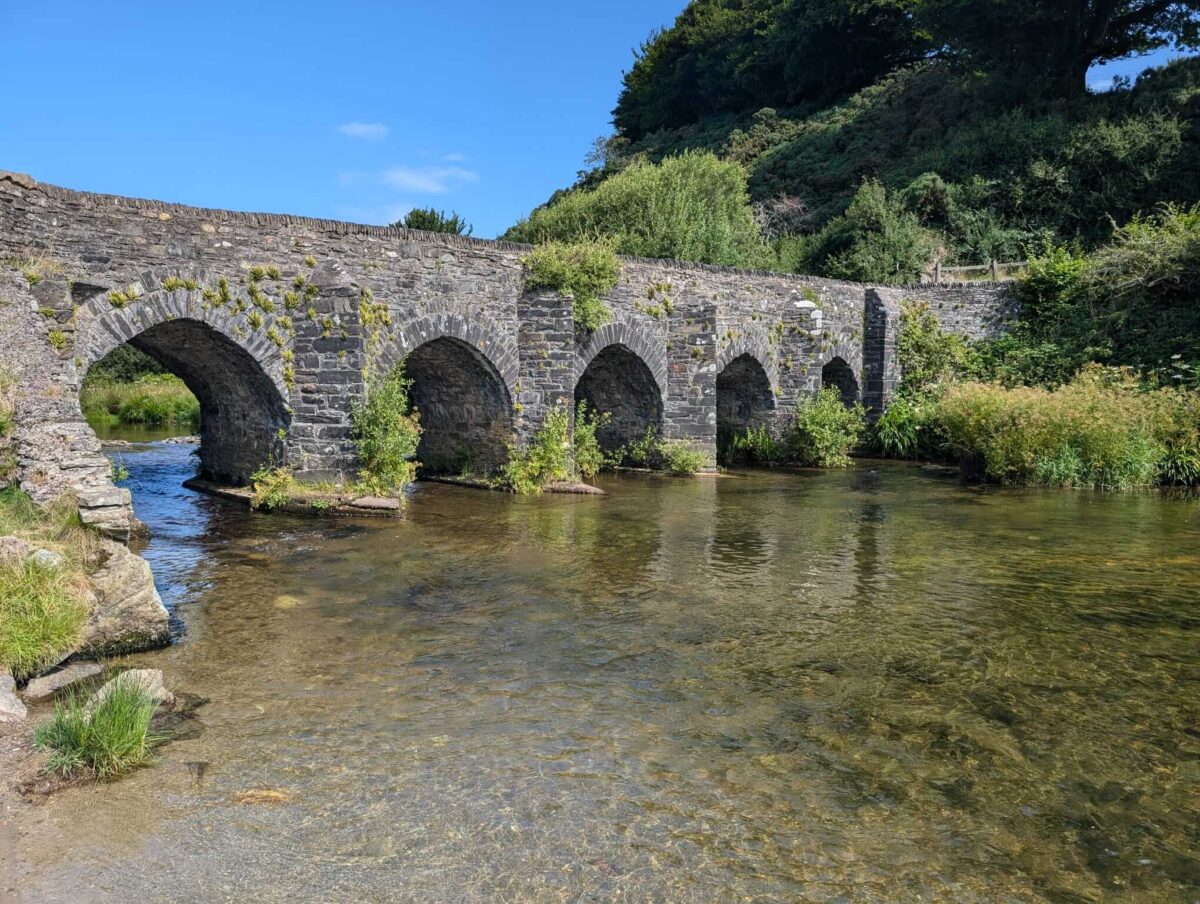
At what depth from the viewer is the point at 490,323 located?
1369 centimetres

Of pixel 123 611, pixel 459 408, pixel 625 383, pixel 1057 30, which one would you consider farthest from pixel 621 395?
pixel 1057 30

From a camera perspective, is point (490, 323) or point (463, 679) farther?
point (490, 323)

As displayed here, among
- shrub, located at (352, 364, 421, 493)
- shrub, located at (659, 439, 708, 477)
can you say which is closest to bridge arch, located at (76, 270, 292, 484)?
shrub, located at (352, 364, 421, 493)

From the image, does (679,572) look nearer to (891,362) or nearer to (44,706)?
(44,706)

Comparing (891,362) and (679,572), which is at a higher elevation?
(891,362)

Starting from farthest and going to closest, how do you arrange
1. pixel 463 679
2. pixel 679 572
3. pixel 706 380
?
pixel 706 380, pixel 679 572, pixel 463 679

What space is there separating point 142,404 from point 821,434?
21615 millimetres

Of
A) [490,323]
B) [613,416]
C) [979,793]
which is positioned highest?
[490,323]

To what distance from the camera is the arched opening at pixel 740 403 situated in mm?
18578

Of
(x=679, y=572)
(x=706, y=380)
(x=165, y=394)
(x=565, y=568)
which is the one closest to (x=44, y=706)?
(x=565, y=568)

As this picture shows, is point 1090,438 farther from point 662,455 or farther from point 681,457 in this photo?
point 662,455

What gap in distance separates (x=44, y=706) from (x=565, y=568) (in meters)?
4.70

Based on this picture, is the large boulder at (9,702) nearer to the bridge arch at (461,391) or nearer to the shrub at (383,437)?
the shrub at (383,437)

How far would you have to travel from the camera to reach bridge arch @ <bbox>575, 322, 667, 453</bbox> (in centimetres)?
1581
